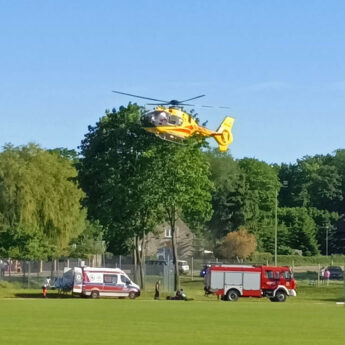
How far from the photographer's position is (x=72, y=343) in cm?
2245

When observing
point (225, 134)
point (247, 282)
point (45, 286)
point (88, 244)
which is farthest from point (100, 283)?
point (88, 244)

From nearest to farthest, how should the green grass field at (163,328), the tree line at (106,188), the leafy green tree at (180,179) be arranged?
the green grass field at (163,328) → the leafy green tree at (180,179) → the tree line at (106,188)

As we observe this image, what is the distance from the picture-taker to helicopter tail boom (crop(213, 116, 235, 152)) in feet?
272

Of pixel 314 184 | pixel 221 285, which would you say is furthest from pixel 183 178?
pixel 314 184

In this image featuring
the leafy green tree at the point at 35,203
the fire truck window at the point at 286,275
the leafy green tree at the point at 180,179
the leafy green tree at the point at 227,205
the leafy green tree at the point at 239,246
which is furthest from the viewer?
the leafy green tree at the point at 227,205

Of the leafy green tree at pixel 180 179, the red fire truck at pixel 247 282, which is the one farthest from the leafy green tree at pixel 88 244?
the red fire truck at pixel 247 282

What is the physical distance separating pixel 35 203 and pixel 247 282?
19428 millimetres

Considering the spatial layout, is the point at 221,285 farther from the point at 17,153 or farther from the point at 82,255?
the point at 82,255

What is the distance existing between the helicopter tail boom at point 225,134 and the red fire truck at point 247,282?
2044 centimetres

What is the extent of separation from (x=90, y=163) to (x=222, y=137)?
15.1m

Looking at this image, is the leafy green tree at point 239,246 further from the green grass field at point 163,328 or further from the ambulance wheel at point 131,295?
the green grass field at point 163,328

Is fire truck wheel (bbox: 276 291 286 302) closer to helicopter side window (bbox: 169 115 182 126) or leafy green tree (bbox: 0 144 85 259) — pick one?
helicopter side window (bbox: 169 115 182 126)

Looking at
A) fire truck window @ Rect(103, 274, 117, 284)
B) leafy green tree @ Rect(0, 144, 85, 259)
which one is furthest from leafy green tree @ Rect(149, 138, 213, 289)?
leafy green tree @ Rect(0, 144, 85, 259)

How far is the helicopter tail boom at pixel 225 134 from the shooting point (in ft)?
272
